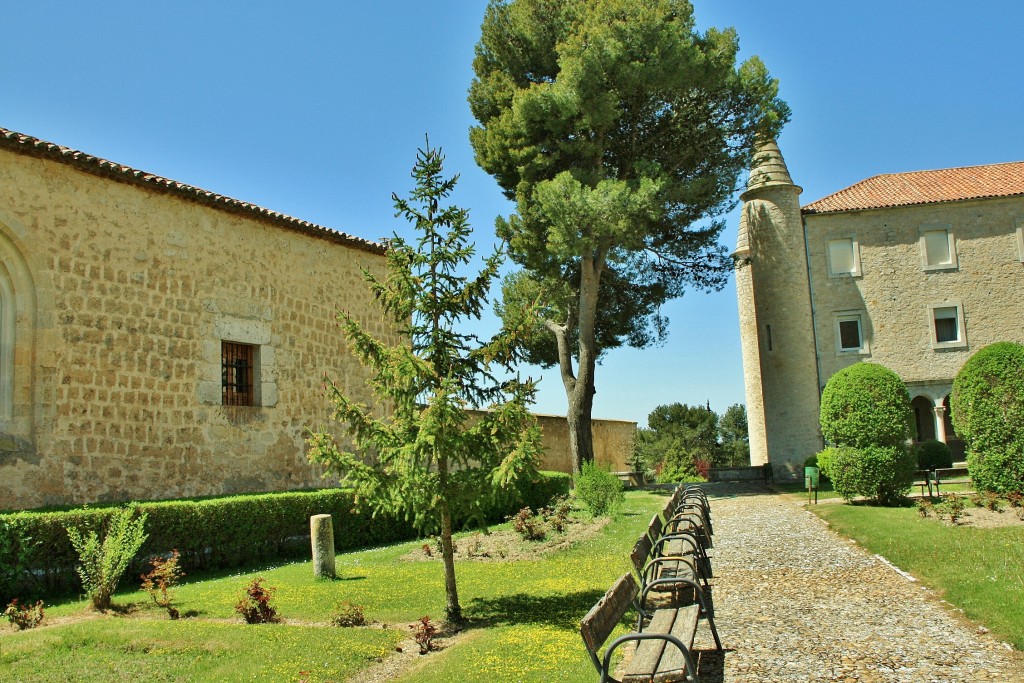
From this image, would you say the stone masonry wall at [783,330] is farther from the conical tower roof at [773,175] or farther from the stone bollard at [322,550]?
the stone bollard at [322,550]

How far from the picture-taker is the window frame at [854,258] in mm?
27781

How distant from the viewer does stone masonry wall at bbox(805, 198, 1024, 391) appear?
2692 centimetres

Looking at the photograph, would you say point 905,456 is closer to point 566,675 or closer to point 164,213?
point 566,675

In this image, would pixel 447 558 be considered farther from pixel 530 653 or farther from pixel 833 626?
pixel 833 626

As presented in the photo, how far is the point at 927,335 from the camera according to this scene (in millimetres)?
27062

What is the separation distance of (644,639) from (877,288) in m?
26.3

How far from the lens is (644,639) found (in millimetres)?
4672

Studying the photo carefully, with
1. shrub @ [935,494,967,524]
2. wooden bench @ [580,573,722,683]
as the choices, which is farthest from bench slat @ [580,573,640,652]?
shrub @ [935,494,967,524]

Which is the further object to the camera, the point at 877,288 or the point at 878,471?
the point at 877,288

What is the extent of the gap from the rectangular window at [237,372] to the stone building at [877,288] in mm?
18124

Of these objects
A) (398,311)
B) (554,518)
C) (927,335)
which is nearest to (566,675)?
(398,311)

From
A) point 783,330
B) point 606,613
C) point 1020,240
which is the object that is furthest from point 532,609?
point 1020,240

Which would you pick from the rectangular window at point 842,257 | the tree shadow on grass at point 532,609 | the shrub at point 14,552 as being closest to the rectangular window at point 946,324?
the rectangular window at point 842,257

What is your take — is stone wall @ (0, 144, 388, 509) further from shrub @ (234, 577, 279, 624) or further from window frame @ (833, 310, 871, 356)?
window frame @ (833, 310, 871, 356)
